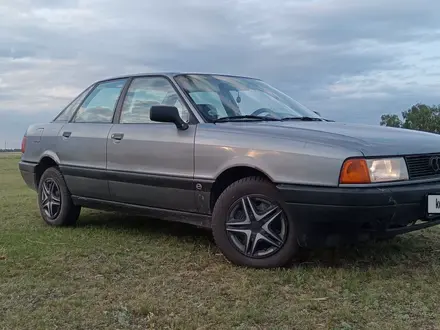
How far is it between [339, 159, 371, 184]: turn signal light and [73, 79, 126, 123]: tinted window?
2.68m

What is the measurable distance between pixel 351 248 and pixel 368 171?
1.22 m

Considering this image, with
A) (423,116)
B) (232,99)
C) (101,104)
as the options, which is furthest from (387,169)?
(423,116)

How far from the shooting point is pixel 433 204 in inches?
159

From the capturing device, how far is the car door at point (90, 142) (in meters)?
5.59

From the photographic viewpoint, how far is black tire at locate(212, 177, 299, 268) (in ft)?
13.6

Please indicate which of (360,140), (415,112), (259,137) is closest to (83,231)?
(259,137)

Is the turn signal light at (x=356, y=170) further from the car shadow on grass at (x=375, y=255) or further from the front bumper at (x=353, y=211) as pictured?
the car shadow on grass at (x=375, y=255)

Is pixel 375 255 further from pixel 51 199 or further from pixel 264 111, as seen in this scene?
pixel 51 199

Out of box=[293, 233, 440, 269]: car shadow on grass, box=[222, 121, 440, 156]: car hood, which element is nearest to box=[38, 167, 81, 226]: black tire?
box=[222, 121, 440, 156]: car hood

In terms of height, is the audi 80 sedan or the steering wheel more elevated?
the steering wheel

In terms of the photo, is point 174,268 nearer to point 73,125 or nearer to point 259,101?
point 259,101

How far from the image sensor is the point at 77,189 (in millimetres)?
5922

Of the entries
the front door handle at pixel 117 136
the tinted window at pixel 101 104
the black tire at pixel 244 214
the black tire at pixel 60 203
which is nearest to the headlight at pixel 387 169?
the black tire at pixel 244 214

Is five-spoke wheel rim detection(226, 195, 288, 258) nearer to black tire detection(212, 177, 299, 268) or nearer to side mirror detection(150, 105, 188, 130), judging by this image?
black tire detection(212, 177, 299, 268)
